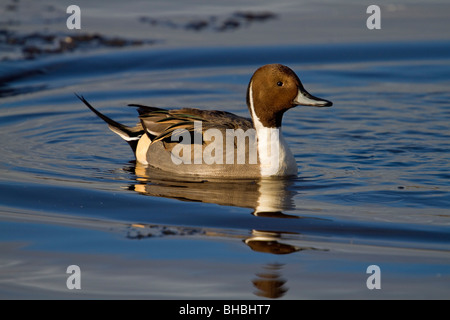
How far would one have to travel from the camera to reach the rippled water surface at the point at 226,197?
480 centimetres

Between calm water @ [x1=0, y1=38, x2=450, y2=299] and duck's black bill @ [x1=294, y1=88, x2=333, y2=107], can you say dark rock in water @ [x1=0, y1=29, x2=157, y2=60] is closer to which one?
calm water @ [x1=0, y1=38, x2=450, y2=299]

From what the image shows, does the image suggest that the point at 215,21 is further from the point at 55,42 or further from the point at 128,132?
the point at 128,132

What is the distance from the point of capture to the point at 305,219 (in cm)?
577

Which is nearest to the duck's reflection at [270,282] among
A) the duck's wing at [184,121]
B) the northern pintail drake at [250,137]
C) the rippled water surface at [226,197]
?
the rippled water surface at [226,197]

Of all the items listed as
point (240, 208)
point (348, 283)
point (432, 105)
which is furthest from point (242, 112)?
point (348, 283)

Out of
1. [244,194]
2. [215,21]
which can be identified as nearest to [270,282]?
[244,194]

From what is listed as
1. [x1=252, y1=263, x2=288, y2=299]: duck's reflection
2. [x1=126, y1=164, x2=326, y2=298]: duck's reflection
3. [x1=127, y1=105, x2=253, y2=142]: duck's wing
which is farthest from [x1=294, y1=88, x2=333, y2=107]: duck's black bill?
[x1=252, y1=263, x2=288, y2=299]: duck's reflection

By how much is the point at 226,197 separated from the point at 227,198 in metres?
0.03

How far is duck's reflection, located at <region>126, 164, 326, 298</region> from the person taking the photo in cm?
534

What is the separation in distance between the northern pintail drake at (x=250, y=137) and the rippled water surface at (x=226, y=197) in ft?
0.52

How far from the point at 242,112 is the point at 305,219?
3752 millimetres

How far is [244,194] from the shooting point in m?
6.54

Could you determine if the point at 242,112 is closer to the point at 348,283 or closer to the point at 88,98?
the point at 88,98

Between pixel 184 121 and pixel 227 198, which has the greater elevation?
pixel 184 121
